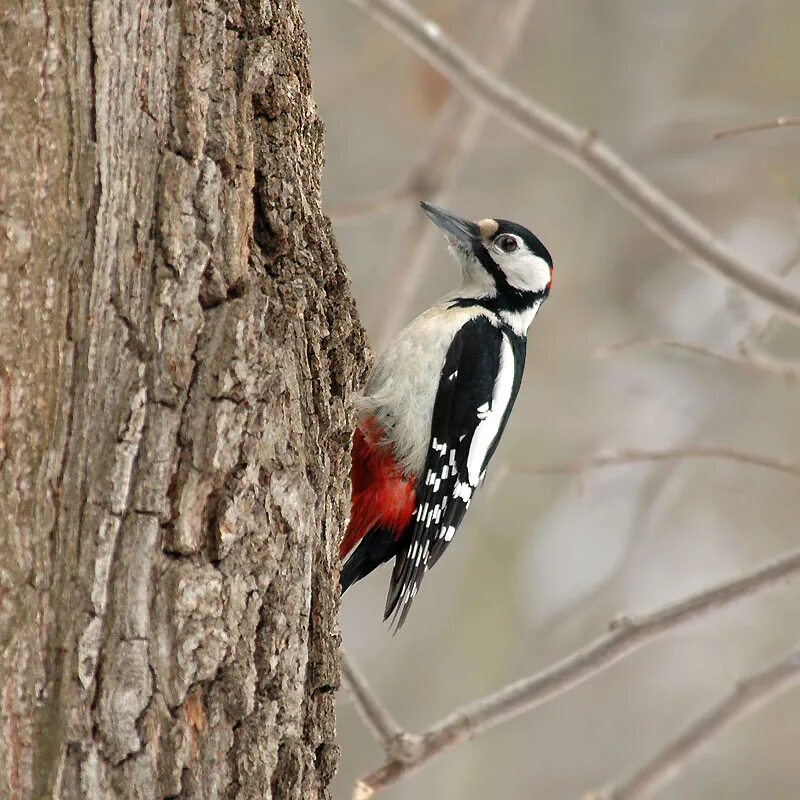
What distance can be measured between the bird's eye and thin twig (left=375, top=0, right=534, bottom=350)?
1.05 ft

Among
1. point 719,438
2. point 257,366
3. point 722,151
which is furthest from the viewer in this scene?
point 722,151

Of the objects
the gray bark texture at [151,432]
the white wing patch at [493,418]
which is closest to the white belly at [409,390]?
the white wing patch at [493,418]

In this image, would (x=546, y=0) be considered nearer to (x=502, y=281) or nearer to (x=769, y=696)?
(x=502, y=281)

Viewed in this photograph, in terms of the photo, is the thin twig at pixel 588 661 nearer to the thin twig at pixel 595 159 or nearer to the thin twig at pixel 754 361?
the thin twig at pixel 754 361

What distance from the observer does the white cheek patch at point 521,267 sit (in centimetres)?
401

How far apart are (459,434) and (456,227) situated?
0.86 meters

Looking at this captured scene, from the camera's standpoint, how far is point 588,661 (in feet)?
8.44

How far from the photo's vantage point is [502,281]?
4.02m

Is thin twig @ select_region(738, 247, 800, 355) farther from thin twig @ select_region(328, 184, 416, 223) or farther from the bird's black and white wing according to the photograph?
thin twig @ select_region(328, 184, 416, 223)

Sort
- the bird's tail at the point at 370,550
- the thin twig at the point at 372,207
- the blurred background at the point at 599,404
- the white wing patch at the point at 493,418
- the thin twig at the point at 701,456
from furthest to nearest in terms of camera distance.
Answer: the blurred background at the point at 599,404 → the white wing patch at the point at 493,418 → the thin twig at the point at 372,207 → the bird's tail at the point at 370,550 → the thin twig at the point at 701,456

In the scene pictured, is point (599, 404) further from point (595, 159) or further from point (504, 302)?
point (595, 159)

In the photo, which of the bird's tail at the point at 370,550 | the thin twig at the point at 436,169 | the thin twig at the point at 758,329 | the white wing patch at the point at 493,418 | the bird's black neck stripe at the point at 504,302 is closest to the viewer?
the thin twig at the point at 758,329

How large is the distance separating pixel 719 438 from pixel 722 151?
177cm

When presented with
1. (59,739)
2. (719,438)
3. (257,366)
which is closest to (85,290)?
A: (257,366)
